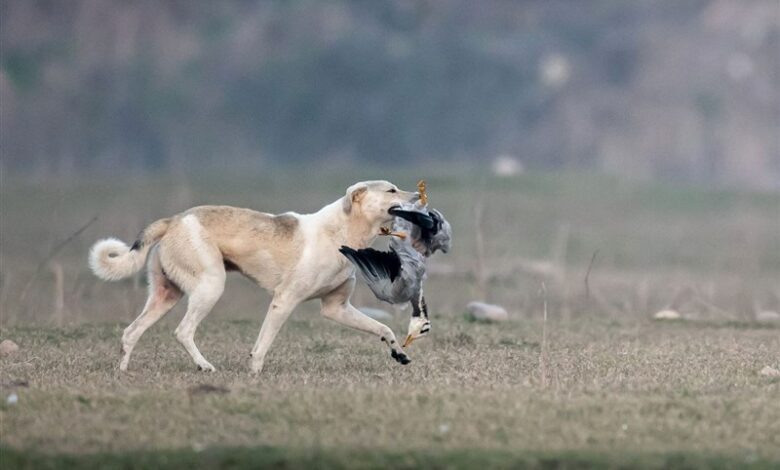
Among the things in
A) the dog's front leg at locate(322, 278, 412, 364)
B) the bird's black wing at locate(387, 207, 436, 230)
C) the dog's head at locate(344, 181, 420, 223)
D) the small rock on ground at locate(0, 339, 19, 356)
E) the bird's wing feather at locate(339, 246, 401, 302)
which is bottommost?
the small rock on ground at locate(0, 339, 19, 356)

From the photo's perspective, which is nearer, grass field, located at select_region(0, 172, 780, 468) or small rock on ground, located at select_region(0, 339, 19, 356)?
grass field, located at select_region(0, 172, 780, 468)

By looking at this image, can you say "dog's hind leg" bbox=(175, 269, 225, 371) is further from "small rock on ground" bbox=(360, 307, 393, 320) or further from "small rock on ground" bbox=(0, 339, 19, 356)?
"small rock on ground" bbox=(360, 307, 393, 320)

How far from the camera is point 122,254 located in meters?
12.9

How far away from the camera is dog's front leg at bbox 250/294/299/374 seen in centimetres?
1266

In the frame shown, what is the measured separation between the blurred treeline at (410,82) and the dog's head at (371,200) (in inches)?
1655

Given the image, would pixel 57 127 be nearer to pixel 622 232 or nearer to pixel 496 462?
pixel 622 232

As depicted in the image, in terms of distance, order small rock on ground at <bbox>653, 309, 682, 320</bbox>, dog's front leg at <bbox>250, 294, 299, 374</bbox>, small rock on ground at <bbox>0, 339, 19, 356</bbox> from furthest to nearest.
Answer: small rock on ground at <bbox>653, 309, 682, 320</bbox>, small rock on ground at <bbox>0, 339, 19, 356</bbox>, dog's front leg at <bbox>250, 294, 299, 374</bbox>

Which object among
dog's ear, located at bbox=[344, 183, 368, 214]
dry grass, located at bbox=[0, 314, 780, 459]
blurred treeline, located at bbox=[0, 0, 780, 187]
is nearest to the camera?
dry grass, located at bbox=[0, 314, 780, 459]

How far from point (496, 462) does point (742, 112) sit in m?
51.3

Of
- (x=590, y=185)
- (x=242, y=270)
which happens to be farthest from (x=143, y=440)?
(x=590, y=185)

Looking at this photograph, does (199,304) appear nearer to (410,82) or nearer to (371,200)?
(371,200)

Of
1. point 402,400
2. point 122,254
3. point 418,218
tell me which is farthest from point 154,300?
point 402,400

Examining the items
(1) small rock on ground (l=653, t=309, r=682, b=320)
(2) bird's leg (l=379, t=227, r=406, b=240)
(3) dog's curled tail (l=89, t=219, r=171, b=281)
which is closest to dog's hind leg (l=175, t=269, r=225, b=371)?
(3) dog's curled tail (l=89, t=219, r=171, b=281)

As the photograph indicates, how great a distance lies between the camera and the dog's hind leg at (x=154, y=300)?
42.5 feet
